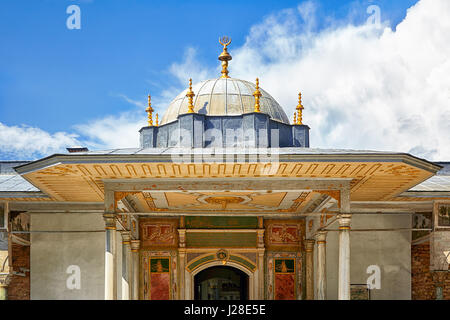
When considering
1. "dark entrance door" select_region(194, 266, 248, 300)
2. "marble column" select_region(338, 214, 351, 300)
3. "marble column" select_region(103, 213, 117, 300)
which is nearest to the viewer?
"marble column" select_region(338, 214, 351, 300)

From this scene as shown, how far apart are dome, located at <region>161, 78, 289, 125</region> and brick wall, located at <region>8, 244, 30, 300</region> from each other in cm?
556

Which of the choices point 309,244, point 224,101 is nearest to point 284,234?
point 309,244

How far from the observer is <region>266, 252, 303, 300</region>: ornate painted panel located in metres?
16.4

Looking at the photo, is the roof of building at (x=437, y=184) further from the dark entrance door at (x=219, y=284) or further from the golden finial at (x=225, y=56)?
the golden finial at (x=225, y=56)

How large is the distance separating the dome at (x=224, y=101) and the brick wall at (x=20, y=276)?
5562 millimetres

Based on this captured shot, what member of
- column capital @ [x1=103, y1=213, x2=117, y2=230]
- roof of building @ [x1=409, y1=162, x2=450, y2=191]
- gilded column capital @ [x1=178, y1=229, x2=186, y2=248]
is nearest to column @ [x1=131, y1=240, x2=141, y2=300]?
gilded column capital @ [x1=178, y1=229, x2=186, y2=248]

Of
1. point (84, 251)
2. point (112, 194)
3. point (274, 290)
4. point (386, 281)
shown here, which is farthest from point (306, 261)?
point (112, 194)

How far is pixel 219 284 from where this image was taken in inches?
726

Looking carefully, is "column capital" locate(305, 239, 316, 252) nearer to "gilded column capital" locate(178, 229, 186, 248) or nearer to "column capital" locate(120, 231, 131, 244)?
"gilded column capital" locate(178, 229, 186, 248)

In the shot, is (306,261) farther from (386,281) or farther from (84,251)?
(84,251)

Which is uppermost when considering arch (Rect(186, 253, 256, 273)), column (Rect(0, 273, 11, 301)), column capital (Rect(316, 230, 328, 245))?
column capital (Rect(316, 230, 328, 245))

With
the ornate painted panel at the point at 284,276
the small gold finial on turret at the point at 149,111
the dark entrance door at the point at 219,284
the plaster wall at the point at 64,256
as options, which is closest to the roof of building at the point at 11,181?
the plaster wall at the point at 64,256
